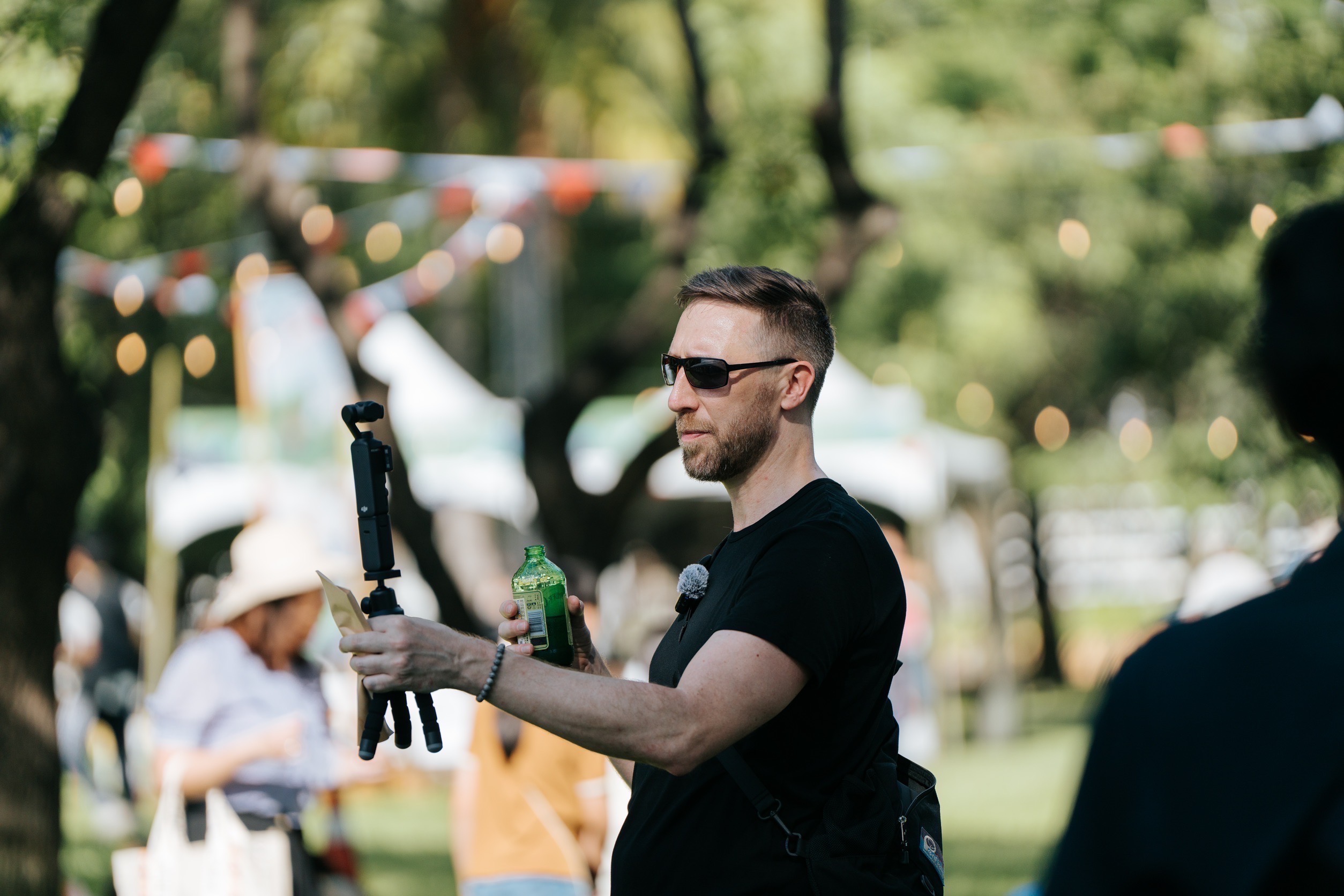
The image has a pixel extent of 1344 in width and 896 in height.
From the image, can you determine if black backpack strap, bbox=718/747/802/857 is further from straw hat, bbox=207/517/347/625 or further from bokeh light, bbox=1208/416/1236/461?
bokeh light, bbox=1208/416/1236/461

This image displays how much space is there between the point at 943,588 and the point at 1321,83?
9.17m

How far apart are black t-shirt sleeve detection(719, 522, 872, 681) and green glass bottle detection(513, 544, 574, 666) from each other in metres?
0.45

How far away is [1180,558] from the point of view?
104 ft

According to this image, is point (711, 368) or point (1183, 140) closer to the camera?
point (711, 368)

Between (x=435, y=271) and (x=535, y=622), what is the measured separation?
11007 millimetres

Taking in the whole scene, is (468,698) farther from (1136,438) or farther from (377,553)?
(377,553)

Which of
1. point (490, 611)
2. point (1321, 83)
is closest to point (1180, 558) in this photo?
point (1321, 83)

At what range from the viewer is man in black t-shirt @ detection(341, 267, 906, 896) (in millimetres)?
2248

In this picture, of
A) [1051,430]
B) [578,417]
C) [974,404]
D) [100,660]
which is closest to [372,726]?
[578,417]

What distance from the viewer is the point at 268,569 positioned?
5.48 metres

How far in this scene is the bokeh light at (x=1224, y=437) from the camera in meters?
16.7

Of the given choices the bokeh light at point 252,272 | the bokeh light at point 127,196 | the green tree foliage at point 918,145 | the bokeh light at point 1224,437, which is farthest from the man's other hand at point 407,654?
the bokeh light at point 1224,437

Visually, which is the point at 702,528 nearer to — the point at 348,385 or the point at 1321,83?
the point at 348,385

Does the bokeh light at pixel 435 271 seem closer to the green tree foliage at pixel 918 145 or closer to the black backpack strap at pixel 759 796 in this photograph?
the green tree foliage at pixel 918 145
